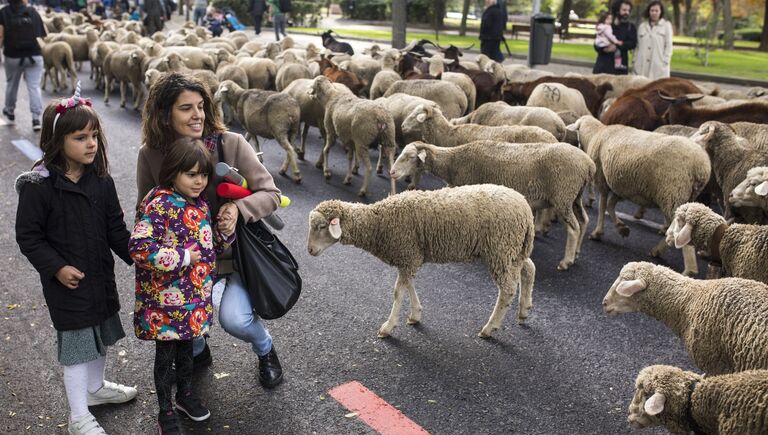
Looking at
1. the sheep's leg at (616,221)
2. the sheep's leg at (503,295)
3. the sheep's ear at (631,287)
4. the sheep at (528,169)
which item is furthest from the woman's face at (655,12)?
the sheep's ear at (631,287)

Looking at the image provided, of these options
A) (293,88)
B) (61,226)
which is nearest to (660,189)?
(61,226)

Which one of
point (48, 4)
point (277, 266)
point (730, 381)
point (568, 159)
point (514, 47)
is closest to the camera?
point (730, 381)

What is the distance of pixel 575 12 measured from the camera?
51.0 m

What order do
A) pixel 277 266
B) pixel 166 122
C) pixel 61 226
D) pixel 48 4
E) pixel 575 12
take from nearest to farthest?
1. pixel 61 226
2. pixel 166 122
3. pixel 277 266
4. pixel 48 4
5. pixel 575 12

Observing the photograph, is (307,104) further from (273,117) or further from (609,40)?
(609,40)

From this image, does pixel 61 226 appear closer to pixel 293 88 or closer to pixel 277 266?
pixel 277 266

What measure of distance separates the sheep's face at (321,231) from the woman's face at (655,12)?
8.10 metres

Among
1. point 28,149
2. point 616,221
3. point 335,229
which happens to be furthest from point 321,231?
point 28,149

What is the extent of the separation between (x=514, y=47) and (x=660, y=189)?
22365 millimetres

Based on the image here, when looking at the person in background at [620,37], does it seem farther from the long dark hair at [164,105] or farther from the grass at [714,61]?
the long dark hair at [164,105]

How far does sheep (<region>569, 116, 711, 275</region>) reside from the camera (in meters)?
5.88

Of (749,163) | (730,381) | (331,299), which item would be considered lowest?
(331,299)

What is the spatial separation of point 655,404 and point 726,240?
6.47ft

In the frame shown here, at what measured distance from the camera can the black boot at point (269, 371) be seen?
4.00 m
